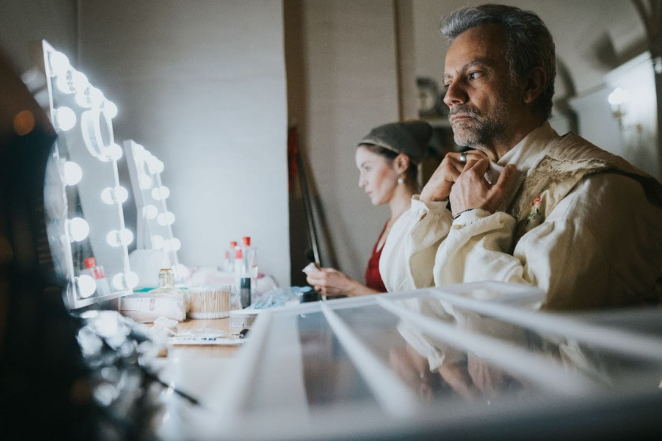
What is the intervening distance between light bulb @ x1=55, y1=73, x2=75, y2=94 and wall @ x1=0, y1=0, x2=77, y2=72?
3.0 inches

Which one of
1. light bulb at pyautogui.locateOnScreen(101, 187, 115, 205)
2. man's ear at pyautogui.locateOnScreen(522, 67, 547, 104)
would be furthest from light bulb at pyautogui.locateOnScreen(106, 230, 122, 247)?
man's ear at pyautogui.locateOnScreen(522, 67, 547, 104)

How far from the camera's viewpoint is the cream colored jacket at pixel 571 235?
0.85m

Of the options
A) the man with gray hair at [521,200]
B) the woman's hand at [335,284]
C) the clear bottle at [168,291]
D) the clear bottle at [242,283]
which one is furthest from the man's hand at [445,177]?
the clear bottle at [168,291]

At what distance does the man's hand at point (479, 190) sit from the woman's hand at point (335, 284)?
28.9 inches

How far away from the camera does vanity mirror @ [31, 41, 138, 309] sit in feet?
3.80

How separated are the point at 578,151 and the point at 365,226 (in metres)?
1.73

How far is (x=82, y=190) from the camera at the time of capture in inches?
53.1

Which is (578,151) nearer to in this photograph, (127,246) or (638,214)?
(638,214)

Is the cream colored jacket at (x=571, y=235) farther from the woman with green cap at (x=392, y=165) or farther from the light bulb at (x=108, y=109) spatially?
the light bulb at (x=108, y=109)

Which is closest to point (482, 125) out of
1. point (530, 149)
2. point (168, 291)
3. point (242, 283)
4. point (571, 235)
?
point (530, 149)

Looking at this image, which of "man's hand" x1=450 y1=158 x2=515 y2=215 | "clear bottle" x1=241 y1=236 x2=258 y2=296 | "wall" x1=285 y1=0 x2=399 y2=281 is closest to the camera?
"man's hand" x1=450 y1=158 x2=515 y2=215

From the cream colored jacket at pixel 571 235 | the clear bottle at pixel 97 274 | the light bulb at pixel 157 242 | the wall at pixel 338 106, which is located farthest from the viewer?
the wall at pixel 338 106

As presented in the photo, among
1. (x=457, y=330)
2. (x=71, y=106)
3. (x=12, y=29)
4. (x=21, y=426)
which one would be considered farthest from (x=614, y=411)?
(x=12, y=29)

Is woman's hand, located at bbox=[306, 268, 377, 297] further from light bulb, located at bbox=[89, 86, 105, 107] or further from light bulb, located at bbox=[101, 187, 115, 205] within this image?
light bulb, located at bbox=[89, 86, 105, 107]
